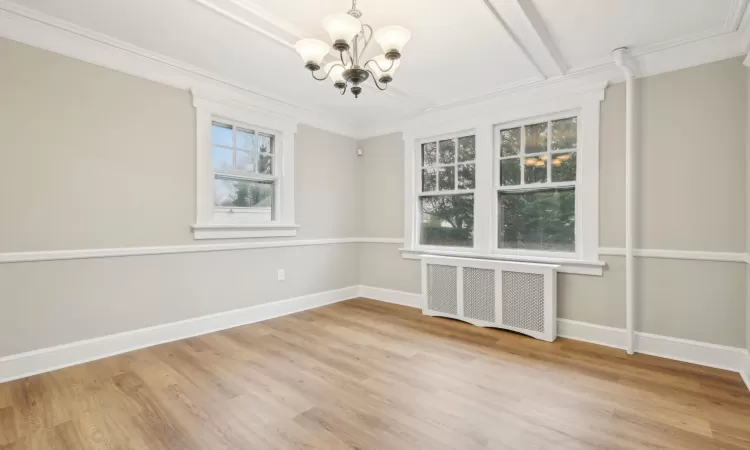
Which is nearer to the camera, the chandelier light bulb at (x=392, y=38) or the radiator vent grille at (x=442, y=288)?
the chandelier light bulb at (x=392, y=38)

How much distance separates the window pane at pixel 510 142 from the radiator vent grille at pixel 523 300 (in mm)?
1293

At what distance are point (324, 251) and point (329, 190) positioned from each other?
31.8 inches

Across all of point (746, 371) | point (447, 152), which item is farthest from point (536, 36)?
point (746, 371)

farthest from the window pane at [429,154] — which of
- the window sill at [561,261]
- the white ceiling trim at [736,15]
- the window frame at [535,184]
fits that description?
the white ceiling trim at [736,15]

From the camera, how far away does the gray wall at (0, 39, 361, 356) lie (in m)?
2.48

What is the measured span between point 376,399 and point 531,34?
2787mm

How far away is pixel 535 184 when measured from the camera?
3.60 meters

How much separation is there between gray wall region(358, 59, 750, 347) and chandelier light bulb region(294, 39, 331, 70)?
257cm

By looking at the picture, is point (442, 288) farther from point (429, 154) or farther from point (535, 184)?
point (429, 154)

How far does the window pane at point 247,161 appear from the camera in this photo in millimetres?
3801

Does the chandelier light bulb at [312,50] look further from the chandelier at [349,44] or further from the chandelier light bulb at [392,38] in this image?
the chandelier light bulb at [392,38]

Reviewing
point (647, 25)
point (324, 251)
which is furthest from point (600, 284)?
point (324, 251)

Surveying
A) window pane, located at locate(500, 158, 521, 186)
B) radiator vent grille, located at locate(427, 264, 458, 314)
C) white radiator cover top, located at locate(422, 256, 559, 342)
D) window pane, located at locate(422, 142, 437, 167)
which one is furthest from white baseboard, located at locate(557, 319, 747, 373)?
window pane, located at locate(422, 142, 437, 167)

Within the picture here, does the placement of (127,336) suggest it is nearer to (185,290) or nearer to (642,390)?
(185,290)
